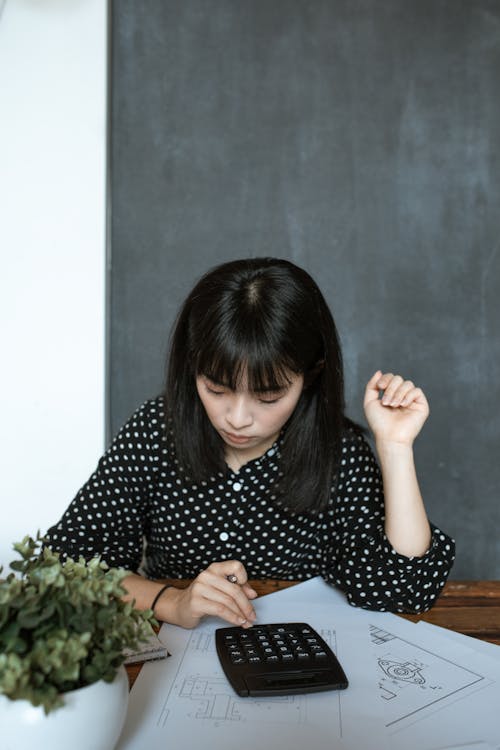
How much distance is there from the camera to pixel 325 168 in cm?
187

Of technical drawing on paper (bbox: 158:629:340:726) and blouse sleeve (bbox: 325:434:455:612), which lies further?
blouse sleeve (bbox: 325:434:455:612)

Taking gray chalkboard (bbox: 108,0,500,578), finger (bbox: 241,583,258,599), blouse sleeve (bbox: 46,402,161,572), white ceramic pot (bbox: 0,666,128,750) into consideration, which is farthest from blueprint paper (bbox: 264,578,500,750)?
gray chalkboard (bbox: 108,0,500,578)

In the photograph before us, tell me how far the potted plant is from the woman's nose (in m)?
0.41

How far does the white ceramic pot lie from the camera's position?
0.46m

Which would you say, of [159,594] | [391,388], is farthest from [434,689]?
[391,388]

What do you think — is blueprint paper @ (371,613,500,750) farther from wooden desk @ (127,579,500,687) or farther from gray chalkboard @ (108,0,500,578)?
gray chalkboard @ (108,0,500,578)

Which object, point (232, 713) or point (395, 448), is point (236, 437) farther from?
point (232, 713)

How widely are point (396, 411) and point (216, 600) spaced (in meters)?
0.43

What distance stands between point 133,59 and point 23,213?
0.51m

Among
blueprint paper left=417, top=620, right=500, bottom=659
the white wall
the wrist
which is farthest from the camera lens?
the white wall

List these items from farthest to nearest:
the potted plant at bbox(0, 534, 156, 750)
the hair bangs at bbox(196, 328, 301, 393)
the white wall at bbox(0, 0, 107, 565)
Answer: the white wall at bbox(0, 0, 107, 565), the hair bangs at bbox(196, 328, 301, 393), the potted plant at bbox(0, 534, 156, 750)

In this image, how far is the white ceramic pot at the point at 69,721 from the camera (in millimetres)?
463

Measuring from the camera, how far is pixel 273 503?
3.67 feet

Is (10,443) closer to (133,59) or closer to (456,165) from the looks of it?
(133,59)
